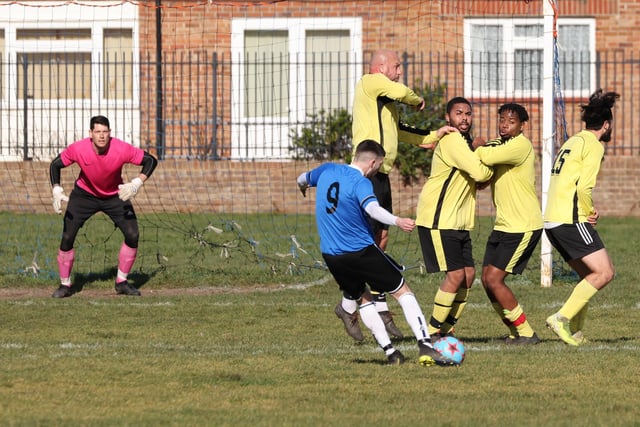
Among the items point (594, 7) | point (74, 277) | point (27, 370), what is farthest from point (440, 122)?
point (27, 370)

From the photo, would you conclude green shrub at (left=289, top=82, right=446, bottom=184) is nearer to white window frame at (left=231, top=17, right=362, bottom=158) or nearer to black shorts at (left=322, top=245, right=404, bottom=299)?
white window frame at (left=231, top=17, right=362, bottom=158)

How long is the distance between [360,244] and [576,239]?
2.01 m

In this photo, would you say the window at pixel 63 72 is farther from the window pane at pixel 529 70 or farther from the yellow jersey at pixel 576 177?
the yellow jersey at pixel 576 177

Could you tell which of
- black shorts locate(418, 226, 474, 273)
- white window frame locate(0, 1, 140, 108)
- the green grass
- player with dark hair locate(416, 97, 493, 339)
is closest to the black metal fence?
white window frame locate(0, 1, 140, 108)

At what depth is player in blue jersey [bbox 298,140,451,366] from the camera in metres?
9.22

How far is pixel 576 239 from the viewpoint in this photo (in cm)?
1041

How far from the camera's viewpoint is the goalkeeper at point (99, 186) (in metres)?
14.2

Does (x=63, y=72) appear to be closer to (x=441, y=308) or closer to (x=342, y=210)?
(x=441, y=308)

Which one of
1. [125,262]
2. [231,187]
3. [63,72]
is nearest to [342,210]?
[125,262]

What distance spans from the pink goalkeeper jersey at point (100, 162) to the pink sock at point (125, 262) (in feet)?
2.03

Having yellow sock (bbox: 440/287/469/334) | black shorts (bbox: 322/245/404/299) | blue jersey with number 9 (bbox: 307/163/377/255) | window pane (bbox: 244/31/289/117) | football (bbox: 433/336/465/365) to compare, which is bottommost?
football (bbox: 433/336/465/365)

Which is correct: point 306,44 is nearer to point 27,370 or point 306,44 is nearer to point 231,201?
point 231,201

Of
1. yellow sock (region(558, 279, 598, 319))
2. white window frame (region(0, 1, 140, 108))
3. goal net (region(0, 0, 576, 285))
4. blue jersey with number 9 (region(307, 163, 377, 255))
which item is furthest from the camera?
white window frame (region(0, 1, 140, 108))

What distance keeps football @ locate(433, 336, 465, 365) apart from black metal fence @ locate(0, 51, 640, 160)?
13.6 m
